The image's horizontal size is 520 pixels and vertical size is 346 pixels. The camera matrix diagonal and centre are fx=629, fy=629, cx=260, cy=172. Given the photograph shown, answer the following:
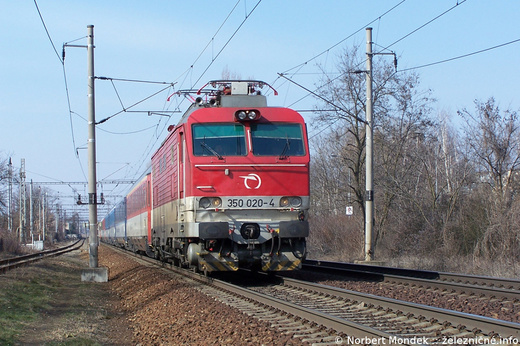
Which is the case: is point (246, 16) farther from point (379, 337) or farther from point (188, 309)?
point (379, 337)

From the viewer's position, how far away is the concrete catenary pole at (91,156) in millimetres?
17969

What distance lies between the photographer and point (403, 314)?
8680 mm

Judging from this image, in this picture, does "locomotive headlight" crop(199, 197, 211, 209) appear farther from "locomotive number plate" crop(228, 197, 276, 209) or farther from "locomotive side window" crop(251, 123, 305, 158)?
"locomotive side window" crop(251, 123, 305, 158)

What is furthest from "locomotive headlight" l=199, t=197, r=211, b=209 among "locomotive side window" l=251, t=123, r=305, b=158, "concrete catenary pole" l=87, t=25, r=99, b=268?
"concrete catenary pole" l=87, t=25, r=99, b=268

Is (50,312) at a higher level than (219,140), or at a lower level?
lower

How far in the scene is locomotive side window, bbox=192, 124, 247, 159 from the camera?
12844 mm

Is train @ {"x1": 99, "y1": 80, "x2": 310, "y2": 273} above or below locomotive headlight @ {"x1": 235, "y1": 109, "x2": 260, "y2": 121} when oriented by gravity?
below

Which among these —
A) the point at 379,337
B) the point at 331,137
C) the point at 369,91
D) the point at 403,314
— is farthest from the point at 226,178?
the point at 331,137

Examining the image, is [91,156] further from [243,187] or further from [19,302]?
[243,187]

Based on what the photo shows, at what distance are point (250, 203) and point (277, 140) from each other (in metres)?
1.50

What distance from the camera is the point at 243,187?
12.6 metres

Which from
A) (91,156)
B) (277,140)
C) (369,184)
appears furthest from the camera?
Answer: (369,184)

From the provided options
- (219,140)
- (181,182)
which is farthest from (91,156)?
(219,140)

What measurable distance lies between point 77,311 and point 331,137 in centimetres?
2137
